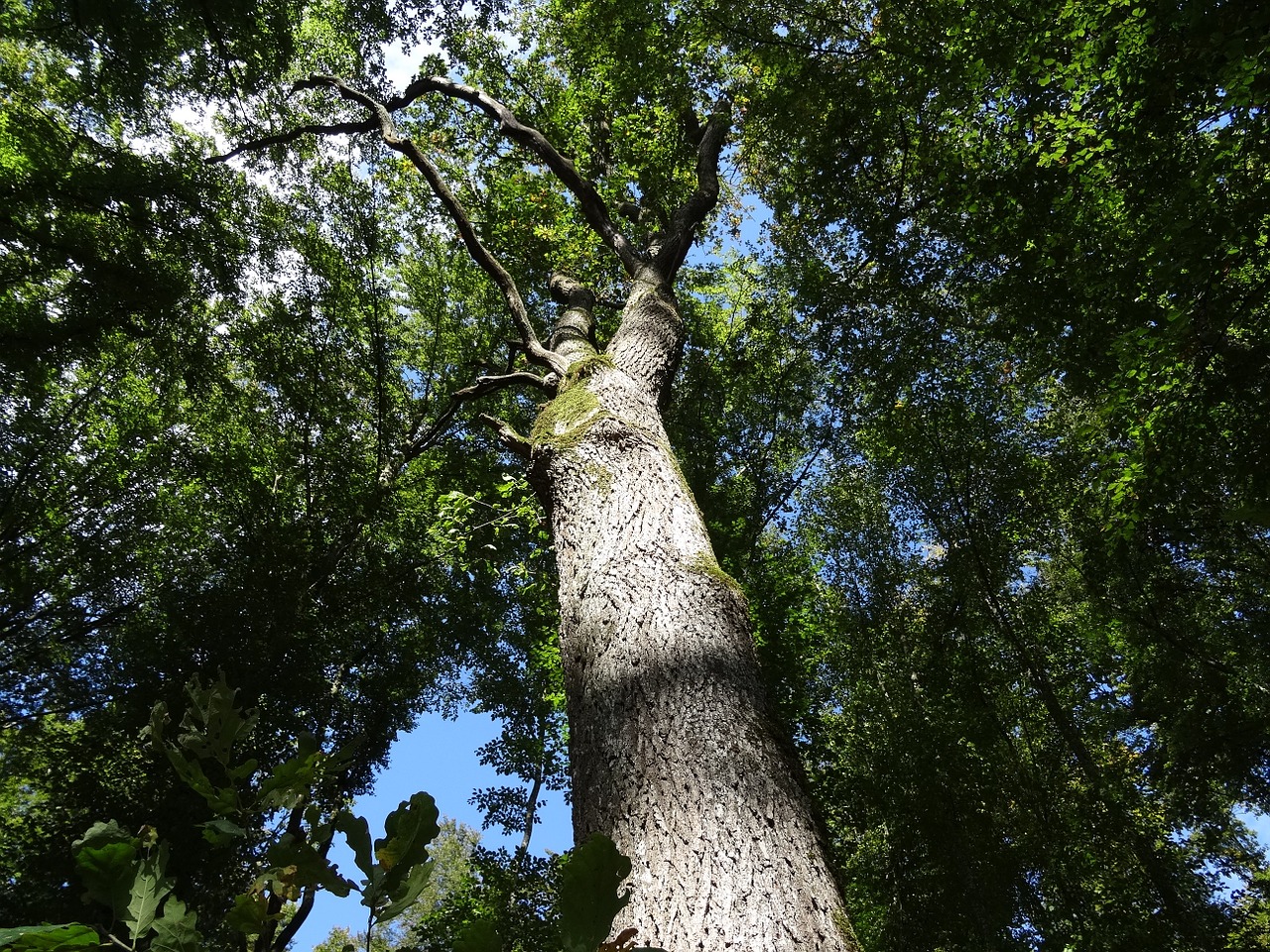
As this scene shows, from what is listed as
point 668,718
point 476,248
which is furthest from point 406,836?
point 476,248

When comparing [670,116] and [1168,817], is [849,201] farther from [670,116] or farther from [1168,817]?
[1168,817]

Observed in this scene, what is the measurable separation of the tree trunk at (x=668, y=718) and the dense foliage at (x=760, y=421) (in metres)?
2.67

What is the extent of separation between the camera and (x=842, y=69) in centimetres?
604

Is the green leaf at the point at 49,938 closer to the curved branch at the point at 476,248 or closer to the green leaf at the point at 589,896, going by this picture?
the green leaf at the point at 589,896

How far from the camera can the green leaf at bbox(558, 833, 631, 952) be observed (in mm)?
570

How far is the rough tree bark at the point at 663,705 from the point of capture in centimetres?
130

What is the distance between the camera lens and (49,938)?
0.54 meters

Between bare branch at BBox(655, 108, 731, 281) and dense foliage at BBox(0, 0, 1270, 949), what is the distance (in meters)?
0.47

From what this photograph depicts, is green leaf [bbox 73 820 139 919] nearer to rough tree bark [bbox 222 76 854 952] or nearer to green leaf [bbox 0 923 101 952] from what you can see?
green leaf [bbox 0 923 101 952]

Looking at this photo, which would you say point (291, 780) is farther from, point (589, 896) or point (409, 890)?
point (589, 896)

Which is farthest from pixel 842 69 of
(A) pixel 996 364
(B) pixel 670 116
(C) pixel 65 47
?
(C) pixel 65 47

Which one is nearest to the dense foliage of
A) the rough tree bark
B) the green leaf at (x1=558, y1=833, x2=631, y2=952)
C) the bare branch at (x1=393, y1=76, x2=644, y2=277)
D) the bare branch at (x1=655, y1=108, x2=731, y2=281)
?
the bare branch at (x1=655, y1=108, x2=731, y2=281)

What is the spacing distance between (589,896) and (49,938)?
0.47m

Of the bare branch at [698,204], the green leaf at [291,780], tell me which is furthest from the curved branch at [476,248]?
the green leaf at [291,780]
